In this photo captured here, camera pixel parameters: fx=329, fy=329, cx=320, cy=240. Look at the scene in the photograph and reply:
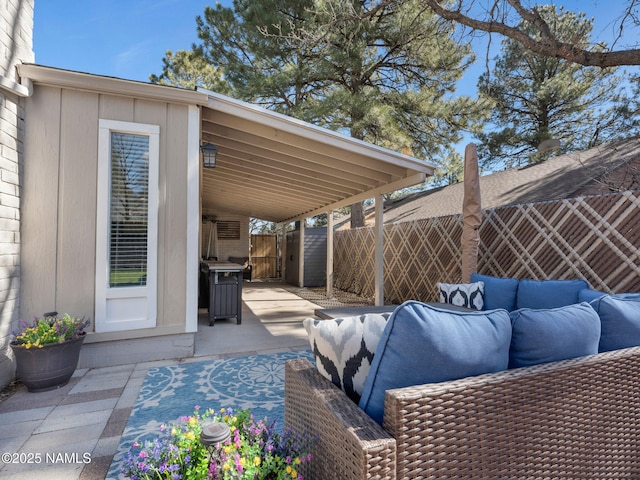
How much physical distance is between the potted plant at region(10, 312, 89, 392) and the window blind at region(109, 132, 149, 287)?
513mm

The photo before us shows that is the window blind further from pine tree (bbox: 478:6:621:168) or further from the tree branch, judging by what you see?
pine tree (bbox: 478:6:621:168)

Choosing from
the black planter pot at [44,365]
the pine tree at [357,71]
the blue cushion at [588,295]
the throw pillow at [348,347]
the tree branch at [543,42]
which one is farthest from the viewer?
the pine tree at [357,71]

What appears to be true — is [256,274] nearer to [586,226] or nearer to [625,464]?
[586,226]

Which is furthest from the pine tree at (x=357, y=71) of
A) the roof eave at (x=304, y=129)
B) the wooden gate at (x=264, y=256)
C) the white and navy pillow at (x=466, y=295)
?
the wooden gate at (x=264, y=256)

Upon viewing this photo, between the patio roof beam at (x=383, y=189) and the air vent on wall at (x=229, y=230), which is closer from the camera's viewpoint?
the patio roof beam at (x=383, y=189)

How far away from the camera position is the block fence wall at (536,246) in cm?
289

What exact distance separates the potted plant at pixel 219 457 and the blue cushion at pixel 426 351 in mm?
291

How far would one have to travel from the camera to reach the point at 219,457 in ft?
2.81

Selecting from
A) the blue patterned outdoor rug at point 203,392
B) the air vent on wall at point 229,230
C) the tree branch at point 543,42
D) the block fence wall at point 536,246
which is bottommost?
the blue patterned outdoor rug at point 203,392

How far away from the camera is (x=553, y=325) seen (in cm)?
108

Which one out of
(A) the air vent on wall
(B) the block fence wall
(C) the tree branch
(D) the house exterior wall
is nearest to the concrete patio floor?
(D) the house exterior wall

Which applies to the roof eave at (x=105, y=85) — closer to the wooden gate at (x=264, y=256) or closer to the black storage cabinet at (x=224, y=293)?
the black storage cabinet at (x=224, y=293)

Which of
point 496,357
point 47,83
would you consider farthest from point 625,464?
point 47,83

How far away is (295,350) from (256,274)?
853cm
